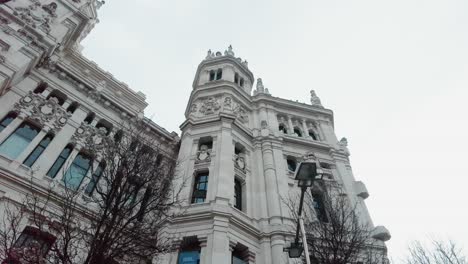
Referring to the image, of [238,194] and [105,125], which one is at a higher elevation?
[105,125]

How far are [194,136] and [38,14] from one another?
47.6ft

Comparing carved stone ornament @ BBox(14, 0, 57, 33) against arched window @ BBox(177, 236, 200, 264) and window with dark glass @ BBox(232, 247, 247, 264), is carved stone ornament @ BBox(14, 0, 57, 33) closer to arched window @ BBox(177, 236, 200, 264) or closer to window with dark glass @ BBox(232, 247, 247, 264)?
arched window @ BBox(177, 236, 200, 264)

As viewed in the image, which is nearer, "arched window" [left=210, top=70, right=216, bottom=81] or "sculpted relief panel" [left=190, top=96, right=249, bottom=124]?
"sculpted relief panel" [left=190, top=96, right=249, bottom=124]

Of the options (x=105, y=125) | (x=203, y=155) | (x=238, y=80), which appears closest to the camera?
(x=203, y=155)

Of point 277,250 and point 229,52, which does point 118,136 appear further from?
point 229,52

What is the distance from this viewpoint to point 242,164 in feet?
68.0

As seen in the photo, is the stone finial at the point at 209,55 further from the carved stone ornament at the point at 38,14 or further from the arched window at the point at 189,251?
the arched window at the point at 189,251

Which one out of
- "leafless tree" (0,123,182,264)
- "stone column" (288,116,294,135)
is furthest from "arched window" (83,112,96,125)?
"stone column" (288,116,294,135)

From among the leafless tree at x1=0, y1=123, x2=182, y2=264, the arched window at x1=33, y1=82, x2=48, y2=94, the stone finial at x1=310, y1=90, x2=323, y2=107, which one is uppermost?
the stone finial at x1=310, y1=90, x2=323, y2=107

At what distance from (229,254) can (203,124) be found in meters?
11.1

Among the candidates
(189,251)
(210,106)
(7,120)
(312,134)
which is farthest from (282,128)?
(7,120)

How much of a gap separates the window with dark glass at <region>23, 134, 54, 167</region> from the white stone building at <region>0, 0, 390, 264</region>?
6 cm

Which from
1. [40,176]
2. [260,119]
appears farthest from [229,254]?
[260,119]

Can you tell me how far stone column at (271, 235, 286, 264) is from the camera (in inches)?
580
